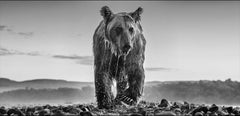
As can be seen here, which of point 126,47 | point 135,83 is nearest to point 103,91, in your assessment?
point 135,83

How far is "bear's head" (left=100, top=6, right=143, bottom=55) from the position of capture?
31.2 feet

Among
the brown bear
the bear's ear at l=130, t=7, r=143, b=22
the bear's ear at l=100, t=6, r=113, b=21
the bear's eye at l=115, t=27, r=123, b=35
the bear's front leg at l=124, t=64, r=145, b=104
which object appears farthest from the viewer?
the bear's front leg at l=124, t=64, r=145, b=104

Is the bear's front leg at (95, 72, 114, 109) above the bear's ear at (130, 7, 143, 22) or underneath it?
underneath

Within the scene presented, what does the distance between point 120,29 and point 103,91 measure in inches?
75.3

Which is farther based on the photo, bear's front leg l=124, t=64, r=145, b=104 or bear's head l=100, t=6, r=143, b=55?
bear's front leg l=124, t=64, r=145, b=104

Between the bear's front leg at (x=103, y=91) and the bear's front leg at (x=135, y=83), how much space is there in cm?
85

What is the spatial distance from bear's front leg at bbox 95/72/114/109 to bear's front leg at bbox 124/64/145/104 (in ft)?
2.78

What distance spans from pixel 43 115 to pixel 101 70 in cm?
339

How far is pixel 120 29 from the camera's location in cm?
968

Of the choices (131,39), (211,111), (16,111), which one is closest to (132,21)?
(131,39)

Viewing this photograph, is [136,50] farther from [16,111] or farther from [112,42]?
[16,111]

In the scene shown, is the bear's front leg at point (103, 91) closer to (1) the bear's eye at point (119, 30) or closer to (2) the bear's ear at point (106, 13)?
(1) the bear's eye at point (119, 30)

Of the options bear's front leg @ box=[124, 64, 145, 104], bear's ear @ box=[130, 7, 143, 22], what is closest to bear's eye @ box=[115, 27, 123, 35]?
bear's ear @ box=[130, 7, 143, 22]

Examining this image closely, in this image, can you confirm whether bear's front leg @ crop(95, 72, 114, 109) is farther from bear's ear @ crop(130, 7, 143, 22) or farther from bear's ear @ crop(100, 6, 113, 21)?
bear's ear @ crop(130, 7, 143, 22)
